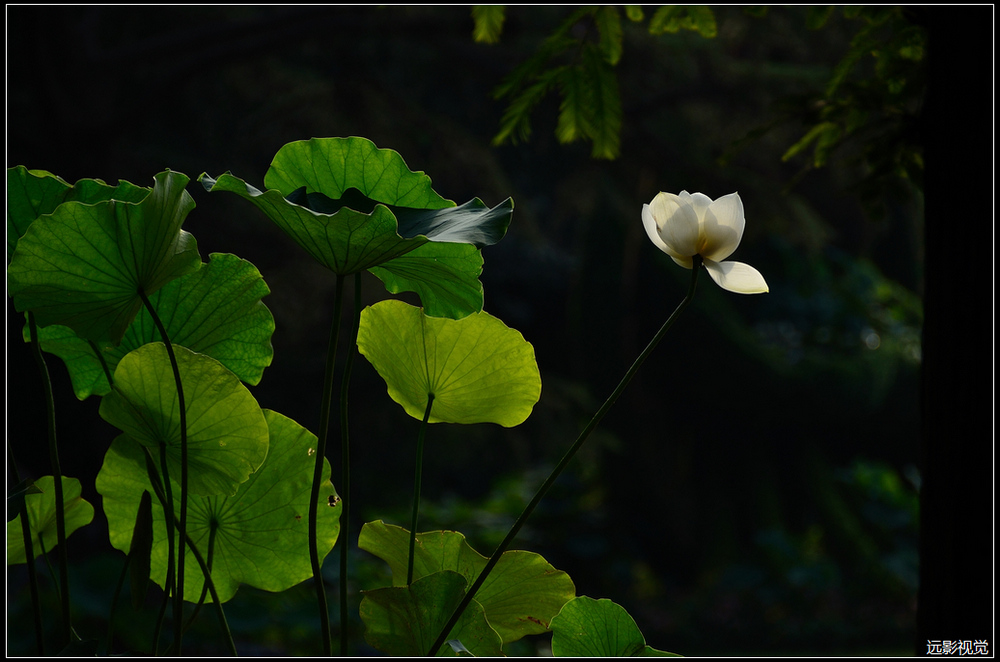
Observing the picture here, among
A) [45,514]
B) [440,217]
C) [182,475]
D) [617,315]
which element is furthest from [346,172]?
[617,315]

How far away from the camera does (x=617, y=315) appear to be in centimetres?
368

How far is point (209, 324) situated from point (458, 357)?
0.45 feet

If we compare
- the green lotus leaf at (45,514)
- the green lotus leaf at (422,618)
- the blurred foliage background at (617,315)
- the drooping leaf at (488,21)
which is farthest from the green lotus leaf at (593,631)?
the blurred foliage background at (617,315)

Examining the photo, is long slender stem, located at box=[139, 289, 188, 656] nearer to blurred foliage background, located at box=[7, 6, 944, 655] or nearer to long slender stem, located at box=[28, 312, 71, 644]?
long slender stem, located at box=[28, 312, 71, 644]

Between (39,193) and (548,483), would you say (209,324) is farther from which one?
(548,483)

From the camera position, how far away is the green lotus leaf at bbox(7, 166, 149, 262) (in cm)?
→ 35

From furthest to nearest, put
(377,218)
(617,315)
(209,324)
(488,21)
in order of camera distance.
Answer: (617,315) < (488,21) < (209,324) < (377,218)

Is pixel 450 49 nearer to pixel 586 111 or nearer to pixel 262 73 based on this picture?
pixel 262 73

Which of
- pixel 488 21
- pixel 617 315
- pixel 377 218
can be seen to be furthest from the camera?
pixel 617 315

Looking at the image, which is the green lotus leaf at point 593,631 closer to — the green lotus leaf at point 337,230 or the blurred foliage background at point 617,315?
the green lotus leaf at point 337,230

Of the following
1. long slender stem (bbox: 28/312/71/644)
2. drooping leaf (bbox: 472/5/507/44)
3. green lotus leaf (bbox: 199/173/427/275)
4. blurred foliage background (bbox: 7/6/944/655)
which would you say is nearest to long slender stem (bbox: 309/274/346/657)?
green lotus leaf (bbox: 199/173/427/275)

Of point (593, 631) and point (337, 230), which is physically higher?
point (337, 230)

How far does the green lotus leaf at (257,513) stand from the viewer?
0.36m

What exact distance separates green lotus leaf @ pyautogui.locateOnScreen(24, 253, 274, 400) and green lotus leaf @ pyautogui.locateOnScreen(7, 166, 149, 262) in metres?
0.05
